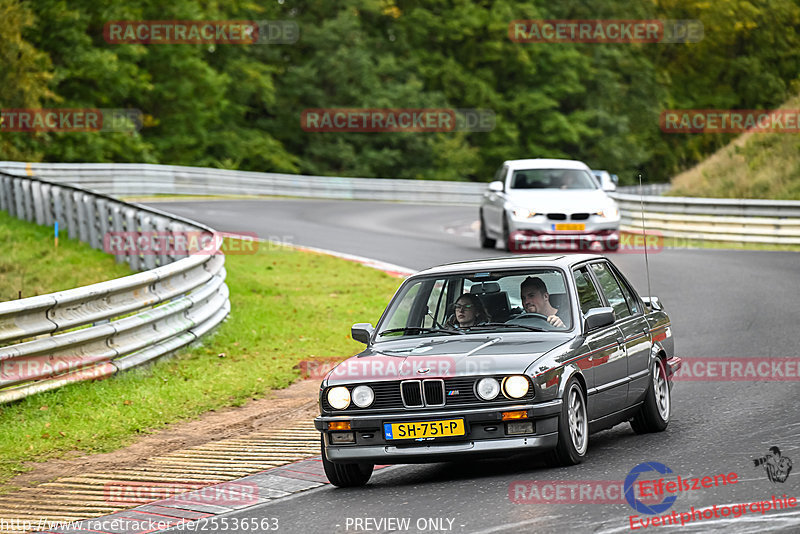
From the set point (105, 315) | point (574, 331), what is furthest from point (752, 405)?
point (105, 315)

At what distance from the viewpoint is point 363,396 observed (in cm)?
775

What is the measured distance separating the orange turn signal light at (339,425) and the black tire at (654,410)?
2.42 meters

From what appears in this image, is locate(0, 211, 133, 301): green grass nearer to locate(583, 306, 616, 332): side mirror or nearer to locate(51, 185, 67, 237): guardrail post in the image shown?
locate(51, 185, 67, 237): guardrail post

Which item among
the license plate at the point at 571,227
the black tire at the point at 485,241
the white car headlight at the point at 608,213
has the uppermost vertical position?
the white car headlight at the point at 608,213

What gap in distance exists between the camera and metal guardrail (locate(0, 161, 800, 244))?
25.4 m

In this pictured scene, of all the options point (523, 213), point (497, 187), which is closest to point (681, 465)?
point (523, 213)

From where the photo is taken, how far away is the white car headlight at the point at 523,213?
70.3ft

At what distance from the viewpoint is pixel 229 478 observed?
27.6ft

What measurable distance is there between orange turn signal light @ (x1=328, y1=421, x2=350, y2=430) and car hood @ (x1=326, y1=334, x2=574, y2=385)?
0.26 m
